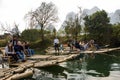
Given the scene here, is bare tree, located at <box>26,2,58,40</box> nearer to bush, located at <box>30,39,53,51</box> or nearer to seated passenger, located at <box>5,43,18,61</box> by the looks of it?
bush, located at <box>30,39,53,51</box>

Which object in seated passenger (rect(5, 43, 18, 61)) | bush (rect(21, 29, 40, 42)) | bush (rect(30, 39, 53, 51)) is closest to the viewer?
seated passenger (rect(5, 43, 18, 61))

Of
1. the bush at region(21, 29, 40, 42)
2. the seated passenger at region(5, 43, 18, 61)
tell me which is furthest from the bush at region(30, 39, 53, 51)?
the seated passenger at region(5, 43, 18, 61)

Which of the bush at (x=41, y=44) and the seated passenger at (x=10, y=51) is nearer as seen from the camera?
the seated passenger at (x=10, y=51)

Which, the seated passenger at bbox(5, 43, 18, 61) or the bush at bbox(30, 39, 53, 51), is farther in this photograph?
the bush at bbox(30, 39, 53, 51)

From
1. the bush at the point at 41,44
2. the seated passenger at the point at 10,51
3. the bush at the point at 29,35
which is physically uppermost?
the bush at the point at 29,35

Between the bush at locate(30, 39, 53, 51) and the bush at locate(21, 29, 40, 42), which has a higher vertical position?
the bush at locate(21, 29, 40, 42)

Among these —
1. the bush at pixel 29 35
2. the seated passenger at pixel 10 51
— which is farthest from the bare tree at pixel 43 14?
the seated passenger at pixel 10 51

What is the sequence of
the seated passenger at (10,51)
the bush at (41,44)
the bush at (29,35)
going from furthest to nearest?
the bush at (29,35)
the bush at (41,44)
the seated passenger at (10,51)

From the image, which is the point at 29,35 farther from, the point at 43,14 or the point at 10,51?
the point at 10,51

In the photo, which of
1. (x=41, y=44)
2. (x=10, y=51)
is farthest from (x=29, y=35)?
(x=10, y=51)

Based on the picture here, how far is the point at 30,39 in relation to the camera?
198ft

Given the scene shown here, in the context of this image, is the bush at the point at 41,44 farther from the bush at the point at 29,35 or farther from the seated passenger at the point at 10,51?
the seated passenger at the point at 10,51

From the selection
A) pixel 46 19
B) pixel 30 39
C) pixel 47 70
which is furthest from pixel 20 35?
pixel 47 70

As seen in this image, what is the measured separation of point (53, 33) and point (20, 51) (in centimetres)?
4877
